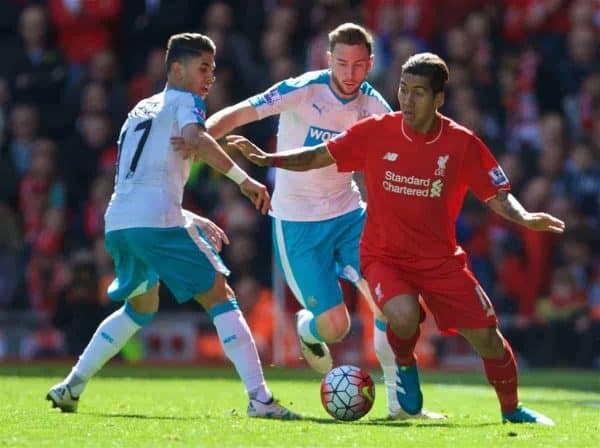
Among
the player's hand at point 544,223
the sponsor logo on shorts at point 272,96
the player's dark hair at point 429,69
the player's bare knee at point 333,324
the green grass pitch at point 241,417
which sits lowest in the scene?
the green grass pitch at point 241,417

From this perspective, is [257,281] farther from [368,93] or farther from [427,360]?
[368,93]

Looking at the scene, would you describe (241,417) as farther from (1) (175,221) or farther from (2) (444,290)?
(2) (444,290)

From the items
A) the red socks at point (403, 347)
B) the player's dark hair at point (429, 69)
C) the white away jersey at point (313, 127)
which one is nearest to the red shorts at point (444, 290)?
the red socks at point (403, 347)

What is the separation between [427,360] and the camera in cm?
Answer: 1867

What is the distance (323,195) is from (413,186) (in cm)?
168

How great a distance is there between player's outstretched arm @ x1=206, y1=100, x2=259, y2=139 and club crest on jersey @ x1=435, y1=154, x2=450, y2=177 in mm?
1667

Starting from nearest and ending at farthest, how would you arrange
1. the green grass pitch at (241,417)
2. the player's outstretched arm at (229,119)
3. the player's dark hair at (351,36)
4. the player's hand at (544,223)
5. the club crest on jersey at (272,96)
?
Answer: the green grass pitch at (241,417)
the player's hand at (544,223)
the player's outstretched arm at (229,119)
the player's dark hair at (351,36)
the club crest on jersey at (272,96)

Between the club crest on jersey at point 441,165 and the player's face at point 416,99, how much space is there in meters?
0.27

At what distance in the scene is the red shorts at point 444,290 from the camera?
32.4 ft

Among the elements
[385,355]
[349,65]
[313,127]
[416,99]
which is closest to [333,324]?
[385,355]

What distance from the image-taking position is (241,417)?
1023 cm

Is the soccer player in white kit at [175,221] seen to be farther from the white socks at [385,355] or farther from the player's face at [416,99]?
the player's face at [416,99]

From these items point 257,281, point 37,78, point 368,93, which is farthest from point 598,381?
point 37,78

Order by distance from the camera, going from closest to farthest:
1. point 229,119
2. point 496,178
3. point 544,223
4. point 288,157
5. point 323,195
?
point 544,223
point 496,178
point 288,157
point 229,119
point 323,195
